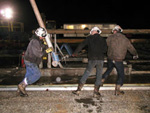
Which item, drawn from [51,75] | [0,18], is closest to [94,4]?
[0,18]

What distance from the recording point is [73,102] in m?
3.78

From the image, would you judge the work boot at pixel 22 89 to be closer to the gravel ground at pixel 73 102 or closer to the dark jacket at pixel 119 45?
the gravel ground at pixel 73 102

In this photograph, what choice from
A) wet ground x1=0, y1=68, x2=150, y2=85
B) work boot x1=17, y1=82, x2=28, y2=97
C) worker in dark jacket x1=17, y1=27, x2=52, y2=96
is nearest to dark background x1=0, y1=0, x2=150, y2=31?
wet ground x1=0, y1=68, x2=150, y2=85

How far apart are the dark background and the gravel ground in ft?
71.9

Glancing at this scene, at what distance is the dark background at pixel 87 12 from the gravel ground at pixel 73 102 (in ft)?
71.9

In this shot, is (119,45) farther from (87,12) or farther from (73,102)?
(87,12)

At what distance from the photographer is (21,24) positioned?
23094 mm

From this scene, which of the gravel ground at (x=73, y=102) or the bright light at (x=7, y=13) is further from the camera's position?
the bright light at (x=7, y=13)

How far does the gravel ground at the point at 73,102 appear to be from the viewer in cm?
340


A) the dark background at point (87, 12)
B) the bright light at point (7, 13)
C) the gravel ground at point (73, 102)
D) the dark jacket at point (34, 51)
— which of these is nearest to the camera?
the gravel ground at point (73, 102)

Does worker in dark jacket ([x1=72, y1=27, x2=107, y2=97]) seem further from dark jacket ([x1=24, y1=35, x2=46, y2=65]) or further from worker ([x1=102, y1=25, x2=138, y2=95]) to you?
dark jacket ([x1=24, y1=35, x2=46, y2=65])

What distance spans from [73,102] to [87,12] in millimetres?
27850

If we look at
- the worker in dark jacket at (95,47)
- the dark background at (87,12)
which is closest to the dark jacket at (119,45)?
the worker in dark jacket at (95,47)

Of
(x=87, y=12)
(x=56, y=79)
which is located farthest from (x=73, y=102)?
(x=87, y=12)
